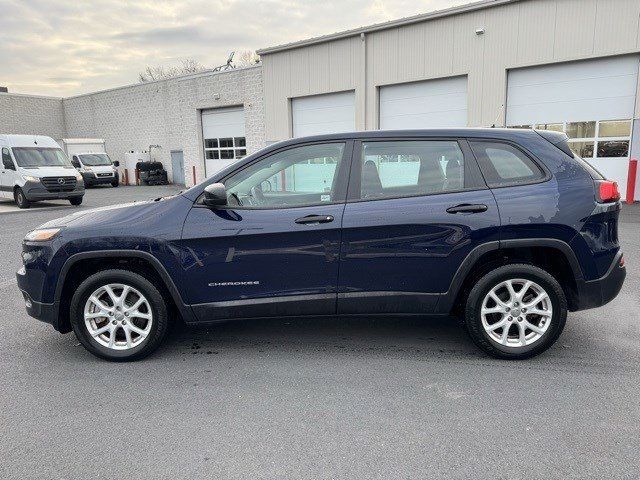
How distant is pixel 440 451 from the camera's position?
2619 mm

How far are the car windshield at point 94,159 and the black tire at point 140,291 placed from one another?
80.7 feet

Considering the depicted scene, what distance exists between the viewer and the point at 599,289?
12.0 feet

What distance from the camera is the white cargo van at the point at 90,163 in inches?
1008

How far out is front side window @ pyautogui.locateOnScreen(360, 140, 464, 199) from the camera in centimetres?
369

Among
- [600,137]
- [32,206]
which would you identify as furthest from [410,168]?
[32,206]

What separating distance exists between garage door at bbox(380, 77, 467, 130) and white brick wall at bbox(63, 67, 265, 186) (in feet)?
22.3

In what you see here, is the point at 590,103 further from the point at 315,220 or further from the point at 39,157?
the point at 39,157

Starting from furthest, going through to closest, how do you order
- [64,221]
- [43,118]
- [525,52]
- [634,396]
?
[43,118] → [525,52] → [64,221] → [634,396]

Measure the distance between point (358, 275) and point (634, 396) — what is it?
1.95 metres

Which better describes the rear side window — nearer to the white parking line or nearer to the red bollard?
the red bollard

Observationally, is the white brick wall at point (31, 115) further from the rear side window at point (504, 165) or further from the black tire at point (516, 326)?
the black tire at point (516, 326)

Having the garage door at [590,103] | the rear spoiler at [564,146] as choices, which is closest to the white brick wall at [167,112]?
the garage door at [590,103]

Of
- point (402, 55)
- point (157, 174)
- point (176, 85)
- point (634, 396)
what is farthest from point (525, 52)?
point (157, 174)

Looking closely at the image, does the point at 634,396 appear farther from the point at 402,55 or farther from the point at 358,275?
the point at 402,55
